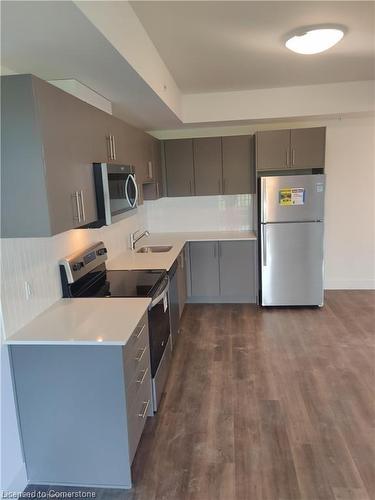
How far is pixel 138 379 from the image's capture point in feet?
7.18

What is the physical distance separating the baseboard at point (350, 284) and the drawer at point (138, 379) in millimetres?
3769

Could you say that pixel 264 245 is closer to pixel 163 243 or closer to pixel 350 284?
pixel 163 243

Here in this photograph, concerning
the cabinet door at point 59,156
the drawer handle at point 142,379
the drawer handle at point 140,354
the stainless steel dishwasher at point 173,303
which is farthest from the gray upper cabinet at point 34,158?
the stainless steel dishwasher at point 173,303

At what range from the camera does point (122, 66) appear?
215cm

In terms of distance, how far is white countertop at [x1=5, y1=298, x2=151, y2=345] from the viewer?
74.7 inches

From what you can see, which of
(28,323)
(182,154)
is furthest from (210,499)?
(182,154)

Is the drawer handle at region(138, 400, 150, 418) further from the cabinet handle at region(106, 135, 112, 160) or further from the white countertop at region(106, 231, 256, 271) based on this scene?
the cabinet handle at region(106, 135, 112, 160)

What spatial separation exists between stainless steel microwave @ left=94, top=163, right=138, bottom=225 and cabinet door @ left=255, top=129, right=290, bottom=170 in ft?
7.03

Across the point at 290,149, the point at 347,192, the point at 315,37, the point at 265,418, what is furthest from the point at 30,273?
the point at 347,192

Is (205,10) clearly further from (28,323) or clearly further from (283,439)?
(283,439)

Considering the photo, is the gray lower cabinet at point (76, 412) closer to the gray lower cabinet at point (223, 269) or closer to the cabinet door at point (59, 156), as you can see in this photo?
the cabinet door at point (59, 156)

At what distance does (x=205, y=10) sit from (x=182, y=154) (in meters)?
2.69

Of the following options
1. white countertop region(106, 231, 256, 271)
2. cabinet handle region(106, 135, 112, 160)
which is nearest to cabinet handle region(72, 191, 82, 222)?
cabinet handle region(106, 135, 112, 160)

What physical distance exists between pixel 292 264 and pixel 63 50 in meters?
3.50
